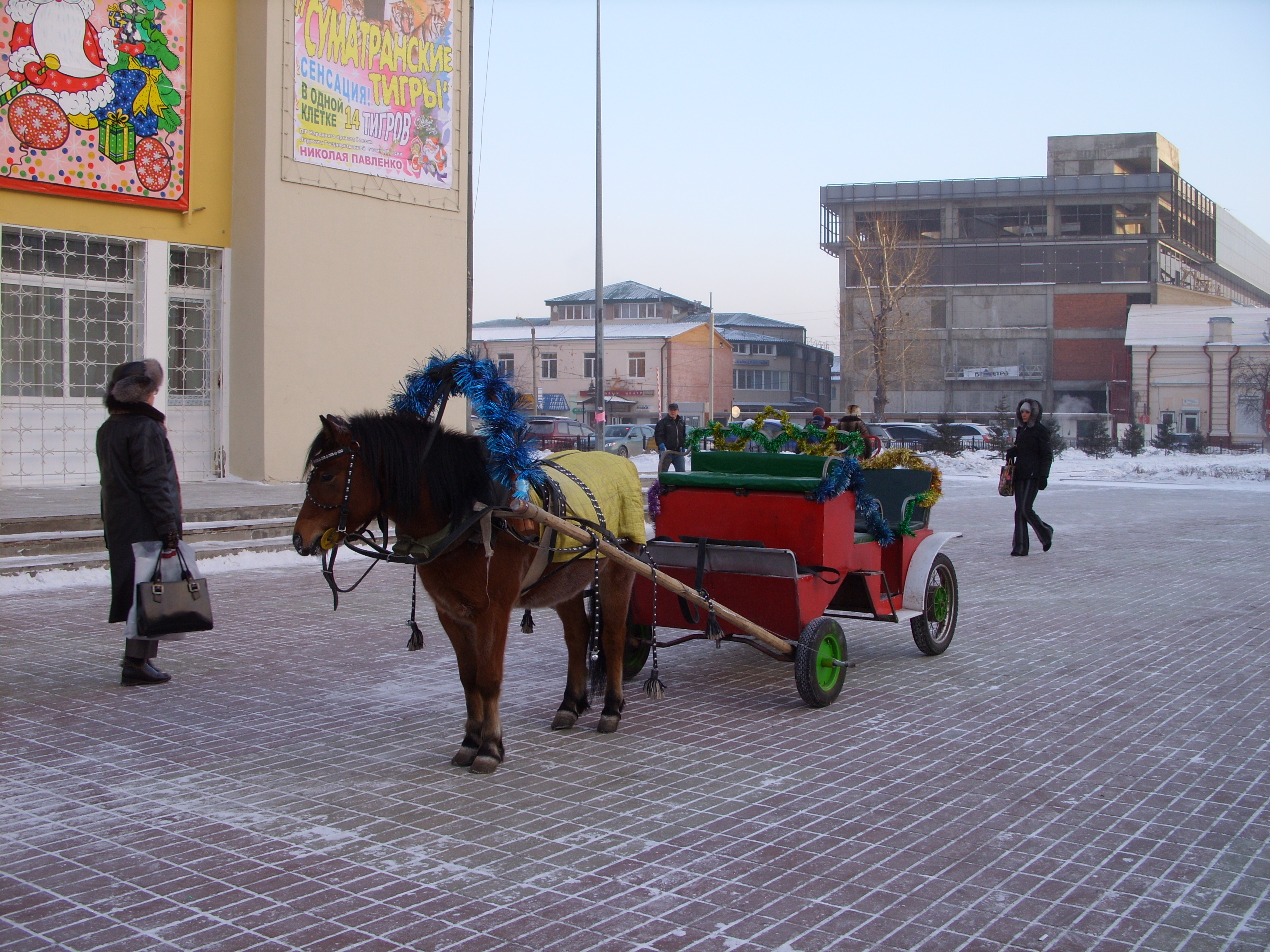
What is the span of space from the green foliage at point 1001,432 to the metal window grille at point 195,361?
84.2 ft

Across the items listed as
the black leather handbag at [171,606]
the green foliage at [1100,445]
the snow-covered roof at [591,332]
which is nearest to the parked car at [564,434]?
the green foliage at [1100,445]

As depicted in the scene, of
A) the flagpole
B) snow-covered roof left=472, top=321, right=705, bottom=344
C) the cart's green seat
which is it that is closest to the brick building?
snow-covered roof left=472, top=321, right=705, bottom=344

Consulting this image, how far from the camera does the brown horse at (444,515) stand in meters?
4.96

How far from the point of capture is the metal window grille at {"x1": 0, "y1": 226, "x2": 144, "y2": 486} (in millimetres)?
15586

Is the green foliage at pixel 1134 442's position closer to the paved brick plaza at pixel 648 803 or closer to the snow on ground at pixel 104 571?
the snow on ground at pixel 104 571

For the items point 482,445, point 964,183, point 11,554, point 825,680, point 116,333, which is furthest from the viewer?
point 964,183

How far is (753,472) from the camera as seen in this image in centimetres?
778

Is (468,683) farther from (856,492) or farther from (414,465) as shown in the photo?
(856,492)

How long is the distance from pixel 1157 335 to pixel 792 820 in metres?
57.7

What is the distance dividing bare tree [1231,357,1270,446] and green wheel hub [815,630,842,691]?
160ft

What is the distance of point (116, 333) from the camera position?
16703mm

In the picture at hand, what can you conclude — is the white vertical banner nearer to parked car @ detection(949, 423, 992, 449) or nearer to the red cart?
the red cart

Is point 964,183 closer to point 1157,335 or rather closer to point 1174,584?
point 1157,335

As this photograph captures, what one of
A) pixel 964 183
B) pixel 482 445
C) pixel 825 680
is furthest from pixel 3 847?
pixel 964 183
